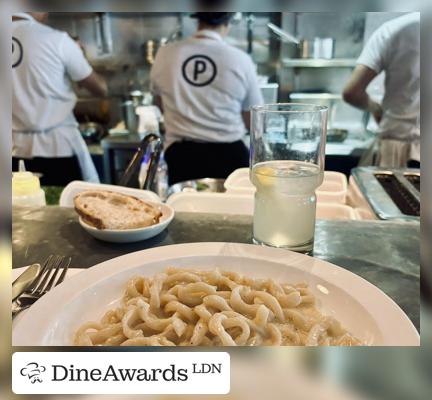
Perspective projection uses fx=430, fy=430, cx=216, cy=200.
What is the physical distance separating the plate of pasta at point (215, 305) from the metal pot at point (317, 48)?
2.05 meters

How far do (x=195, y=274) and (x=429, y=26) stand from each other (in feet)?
0.93

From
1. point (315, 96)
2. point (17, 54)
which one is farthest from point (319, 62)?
point (17, 54)

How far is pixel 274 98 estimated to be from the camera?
7.84 feet

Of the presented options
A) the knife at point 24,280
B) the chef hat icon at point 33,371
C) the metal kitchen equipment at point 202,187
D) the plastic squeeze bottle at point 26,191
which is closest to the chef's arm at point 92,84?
the metal kitchen equipment at point 202,187

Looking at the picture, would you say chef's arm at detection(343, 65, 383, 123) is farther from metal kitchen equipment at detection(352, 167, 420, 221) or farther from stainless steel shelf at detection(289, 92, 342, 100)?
stainless steel shelf at detection(289, 92, 342, 100)

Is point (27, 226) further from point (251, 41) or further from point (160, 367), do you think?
point (251, 41)

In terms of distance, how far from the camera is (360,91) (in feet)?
4.78

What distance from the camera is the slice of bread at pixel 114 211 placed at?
546 millimetres

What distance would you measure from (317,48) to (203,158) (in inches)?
44.3

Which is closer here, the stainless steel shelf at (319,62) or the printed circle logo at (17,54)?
the printed circle logo at (17,54)

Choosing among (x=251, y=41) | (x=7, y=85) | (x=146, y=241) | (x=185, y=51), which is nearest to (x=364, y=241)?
(x=146, y=241)

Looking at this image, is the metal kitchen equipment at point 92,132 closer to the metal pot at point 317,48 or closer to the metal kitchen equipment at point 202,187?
the metal pot at point 317,48

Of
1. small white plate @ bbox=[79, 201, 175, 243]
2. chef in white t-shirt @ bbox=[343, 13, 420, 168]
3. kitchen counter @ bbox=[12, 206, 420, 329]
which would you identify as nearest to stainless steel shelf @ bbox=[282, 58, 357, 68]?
chef in white t-shirt @ bbox=[343, 13, 420, 168]

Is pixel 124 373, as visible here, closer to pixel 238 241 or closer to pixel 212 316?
pixel 212 316
